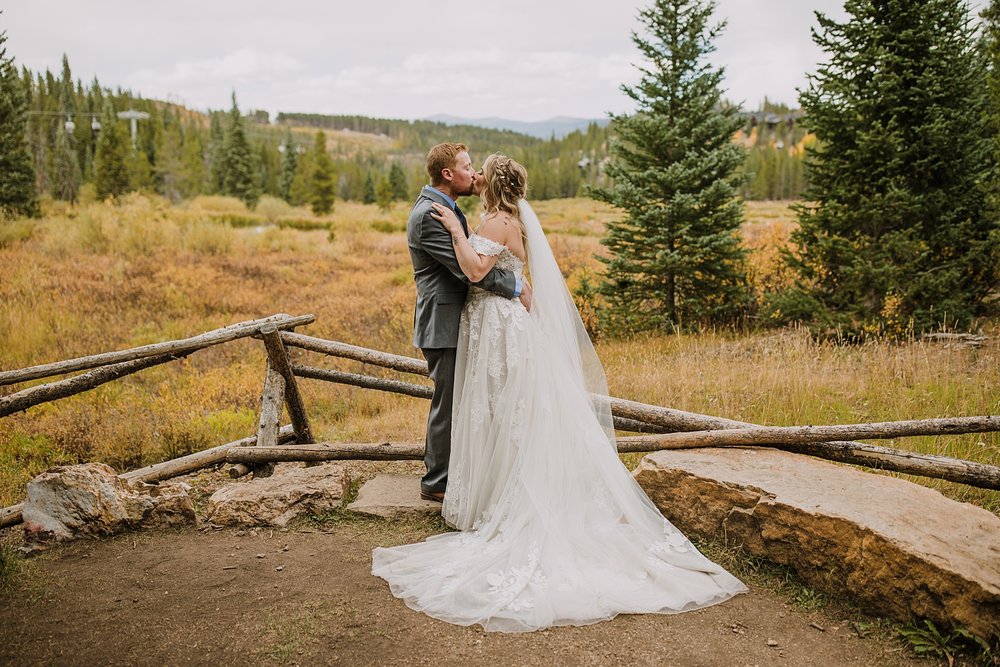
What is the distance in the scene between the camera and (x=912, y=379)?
21.8 ft

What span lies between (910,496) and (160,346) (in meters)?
5.65

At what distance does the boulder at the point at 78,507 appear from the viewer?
4559 millimetres

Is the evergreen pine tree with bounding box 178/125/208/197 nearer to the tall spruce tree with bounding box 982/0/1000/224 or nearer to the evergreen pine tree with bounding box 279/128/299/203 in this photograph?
the evergreen pine tree with bounding box 279/128/299/203

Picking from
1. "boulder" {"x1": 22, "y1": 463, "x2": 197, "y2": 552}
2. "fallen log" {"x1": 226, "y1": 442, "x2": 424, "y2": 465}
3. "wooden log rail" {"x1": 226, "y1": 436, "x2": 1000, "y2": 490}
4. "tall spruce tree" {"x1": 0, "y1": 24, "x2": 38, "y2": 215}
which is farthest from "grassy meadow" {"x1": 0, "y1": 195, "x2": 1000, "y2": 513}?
"tall spruce tree" {"x1": 0, "y1": 24, "x2": 38, "y2": 215}

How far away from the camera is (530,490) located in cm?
428

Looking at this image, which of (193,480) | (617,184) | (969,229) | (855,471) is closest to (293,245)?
(617,184)

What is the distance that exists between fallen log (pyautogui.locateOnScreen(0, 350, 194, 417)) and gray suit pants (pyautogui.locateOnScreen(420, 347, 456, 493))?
230cm

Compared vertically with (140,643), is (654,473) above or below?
above

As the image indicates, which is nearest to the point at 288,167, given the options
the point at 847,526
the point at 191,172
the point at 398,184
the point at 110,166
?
the point at 191,172

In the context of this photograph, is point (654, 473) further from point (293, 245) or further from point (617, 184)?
point (293, 245)

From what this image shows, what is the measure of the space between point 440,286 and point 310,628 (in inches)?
94.5

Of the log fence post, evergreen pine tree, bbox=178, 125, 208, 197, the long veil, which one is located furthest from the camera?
evergreen pine tree, bbox=178, 125, 208, 197

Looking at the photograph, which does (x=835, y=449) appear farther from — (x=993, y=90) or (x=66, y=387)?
(x=993, y=90)

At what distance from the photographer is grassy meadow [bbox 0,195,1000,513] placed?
6.37 meters
